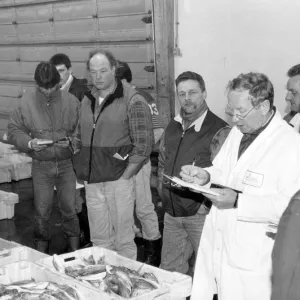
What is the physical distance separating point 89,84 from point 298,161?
19.5 ft

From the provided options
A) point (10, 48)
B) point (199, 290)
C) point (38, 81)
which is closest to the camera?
point (199, 290)

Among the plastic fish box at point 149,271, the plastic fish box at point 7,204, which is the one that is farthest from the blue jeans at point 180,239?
the plastic fish box at point 7,204

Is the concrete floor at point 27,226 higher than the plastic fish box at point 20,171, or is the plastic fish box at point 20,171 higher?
the plastic fish box at point 20,171

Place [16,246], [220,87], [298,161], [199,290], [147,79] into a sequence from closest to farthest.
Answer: [298,161] → [199,290] → [16,246] → [220,87] → [147,79]

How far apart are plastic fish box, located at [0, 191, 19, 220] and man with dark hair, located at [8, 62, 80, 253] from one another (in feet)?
4.97

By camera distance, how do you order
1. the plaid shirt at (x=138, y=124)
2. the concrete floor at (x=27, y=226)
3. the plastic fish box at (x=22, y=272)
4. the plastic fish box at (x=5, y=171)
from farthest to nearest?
the plastic fish box at (x=5, y=171) < the concrete floor at (x=27, y=226) < the plaid shirt at (x=138, y=124) < the plastic fish box at (x=22, y=272)

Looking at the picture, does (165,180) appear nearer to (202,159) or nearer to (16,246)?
(202,159)

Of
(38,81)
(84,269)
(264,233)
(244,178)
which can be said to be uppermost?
(38,81)

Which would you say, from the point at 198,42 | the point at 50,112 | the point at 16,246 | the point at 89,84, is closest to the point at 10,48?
the point at 89,84

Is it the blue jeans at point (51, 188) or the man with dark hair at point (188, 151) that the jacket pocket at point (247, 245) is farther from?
the blue jeans at point (51, 188)

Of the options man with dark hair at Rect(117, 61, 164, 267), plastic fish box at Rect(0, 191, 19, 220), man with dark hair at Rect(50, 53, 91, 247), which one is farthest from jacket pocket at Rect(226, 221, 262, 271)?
plastic fish box at Rect(0, 191, 19, 220)

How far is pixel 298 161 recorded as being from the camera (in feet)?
11.4

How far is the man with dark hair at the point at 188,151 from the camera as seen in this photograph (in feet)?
15.4

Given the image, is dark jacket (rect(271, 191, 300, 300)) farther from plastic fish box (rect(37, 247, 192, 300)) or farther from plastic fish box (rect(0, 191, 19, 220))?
plastic fish box (rect(0, 191, 19, 220))
